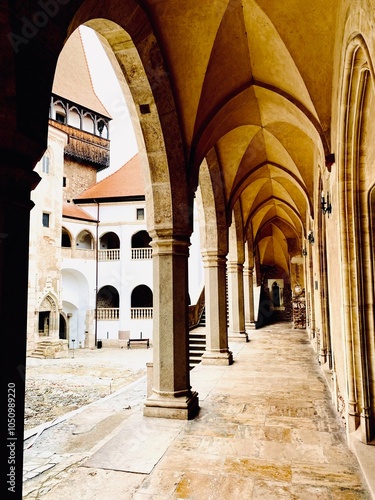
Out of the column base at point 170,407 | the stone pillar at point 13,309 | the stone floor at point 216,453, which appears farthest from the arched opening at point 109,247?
the stone pillar at point 13,309

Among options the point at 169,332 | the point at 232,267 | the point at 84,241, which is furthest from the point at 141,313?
the point at 169,332

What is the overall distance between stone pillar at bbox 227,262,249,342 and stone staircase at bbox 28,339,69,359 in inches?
437

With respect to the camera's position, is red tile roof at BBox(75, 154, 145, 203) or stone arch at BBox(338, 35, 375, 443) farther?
red tile roof at BBox(75, 154, 145, 203)

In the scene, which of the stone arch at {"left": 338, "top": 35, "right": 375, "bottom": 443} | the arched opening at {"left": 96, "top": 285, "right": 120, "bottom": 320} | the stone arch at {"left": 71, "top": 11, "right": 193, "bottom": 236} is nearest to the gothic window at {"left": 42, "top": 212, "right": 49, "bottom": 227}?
the arched opening at {"left": 96, "top": 285, "right": 120, "bottom": 320}

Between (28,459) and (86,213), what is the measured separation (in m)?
22.6

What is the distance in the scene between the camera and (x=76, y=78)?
1243 inches

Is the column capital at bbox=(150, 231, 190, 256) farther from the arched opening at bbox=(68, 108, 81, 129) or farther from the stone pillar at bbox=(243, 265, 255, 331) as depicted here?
the arched opening at bbox=(68, 108, 81, 129)

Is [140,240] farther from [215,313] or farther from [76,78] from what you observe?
[215,313]

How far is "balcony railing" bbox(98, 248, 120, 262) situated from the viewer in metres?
26.2

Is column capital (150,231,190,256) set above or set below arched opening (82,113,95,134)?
below

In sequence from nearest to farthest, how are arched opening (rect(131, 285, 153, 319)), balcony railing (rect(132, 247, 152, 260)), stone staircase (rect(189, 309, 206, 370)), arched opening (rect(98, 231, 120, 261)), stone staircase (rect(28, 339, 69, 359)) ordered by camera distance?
stone staircase (rect(189, 309, 206, 370))
stone staircase (rect(28, 339, 69, 359))
balcony railing (rect(132, 247, 152, 260))
arched opening (rect(98, 231, 120, 261))
arched opening (rect(131, 285, 153, 319))

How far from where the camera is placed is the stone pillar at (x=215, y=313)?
9.20 metres

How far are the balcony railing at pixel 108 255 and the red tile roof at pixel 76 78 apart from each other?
11677mm

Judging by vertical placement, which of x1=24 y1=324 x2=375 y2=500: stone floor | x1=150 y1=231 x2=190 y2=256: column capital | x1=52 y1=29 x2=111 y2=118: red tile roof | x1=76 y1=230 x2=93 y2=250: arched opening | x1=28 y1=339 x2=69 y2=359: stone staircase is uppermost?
x1=52 y1=29 x2=111 y2=118: red tile roof
